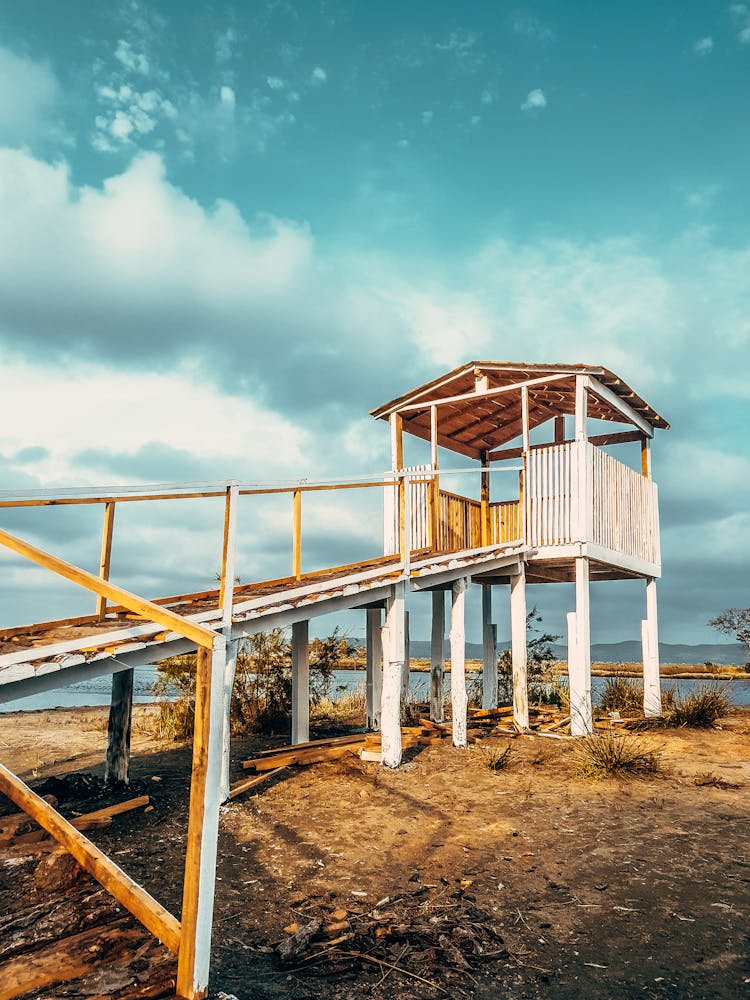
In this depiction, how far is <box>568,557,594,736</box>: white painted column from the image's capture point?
12.9 meters

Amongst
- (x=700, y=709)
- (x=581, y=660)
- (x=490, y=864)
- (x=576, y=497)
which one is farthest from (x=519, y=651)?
(x=490, y=864)

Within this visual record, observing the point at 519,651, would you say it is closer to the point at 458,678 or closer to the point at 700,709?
the point at 458,678

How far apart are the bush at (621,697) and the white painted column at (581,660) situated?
3.94m

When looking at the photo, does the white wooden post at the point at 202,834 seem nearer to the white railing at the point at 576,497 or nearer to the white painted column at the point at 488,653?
the white railing at the point at 576,497

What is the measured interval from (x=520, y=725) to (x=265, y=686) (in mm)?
5261

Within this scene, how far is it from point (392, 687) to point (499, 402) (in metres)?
6.95

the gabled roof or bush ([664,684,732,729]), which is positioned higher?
the gabled roof

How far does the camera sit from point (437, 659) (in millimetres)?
16641

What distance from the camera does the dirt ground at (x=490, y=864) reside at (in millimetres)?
4883

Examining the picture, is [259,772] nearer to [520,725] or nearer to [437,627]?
[520,725]

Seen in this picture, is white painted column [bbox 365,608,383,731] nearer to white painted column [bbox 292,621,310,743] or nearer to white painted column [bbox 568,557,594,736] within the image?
white painted column [bbox 292,621,310,743]

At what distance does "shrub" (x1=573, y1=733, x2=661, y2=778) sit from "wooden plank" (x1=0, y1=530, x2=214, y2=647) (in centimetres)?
756

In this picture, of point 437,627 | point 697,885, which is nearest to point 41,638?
point 697,885

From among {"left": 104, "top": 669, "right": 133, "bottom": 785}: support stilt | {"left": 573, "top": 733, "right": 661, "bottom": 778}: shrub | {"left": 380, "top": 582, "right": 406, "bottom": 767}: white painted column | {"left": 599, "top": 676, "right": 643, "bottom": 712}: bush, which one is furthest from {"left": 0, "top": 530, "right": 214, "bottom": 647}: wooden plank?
{"left": 599, "top": 676, "right": 643, "bottom": 712}: bush
